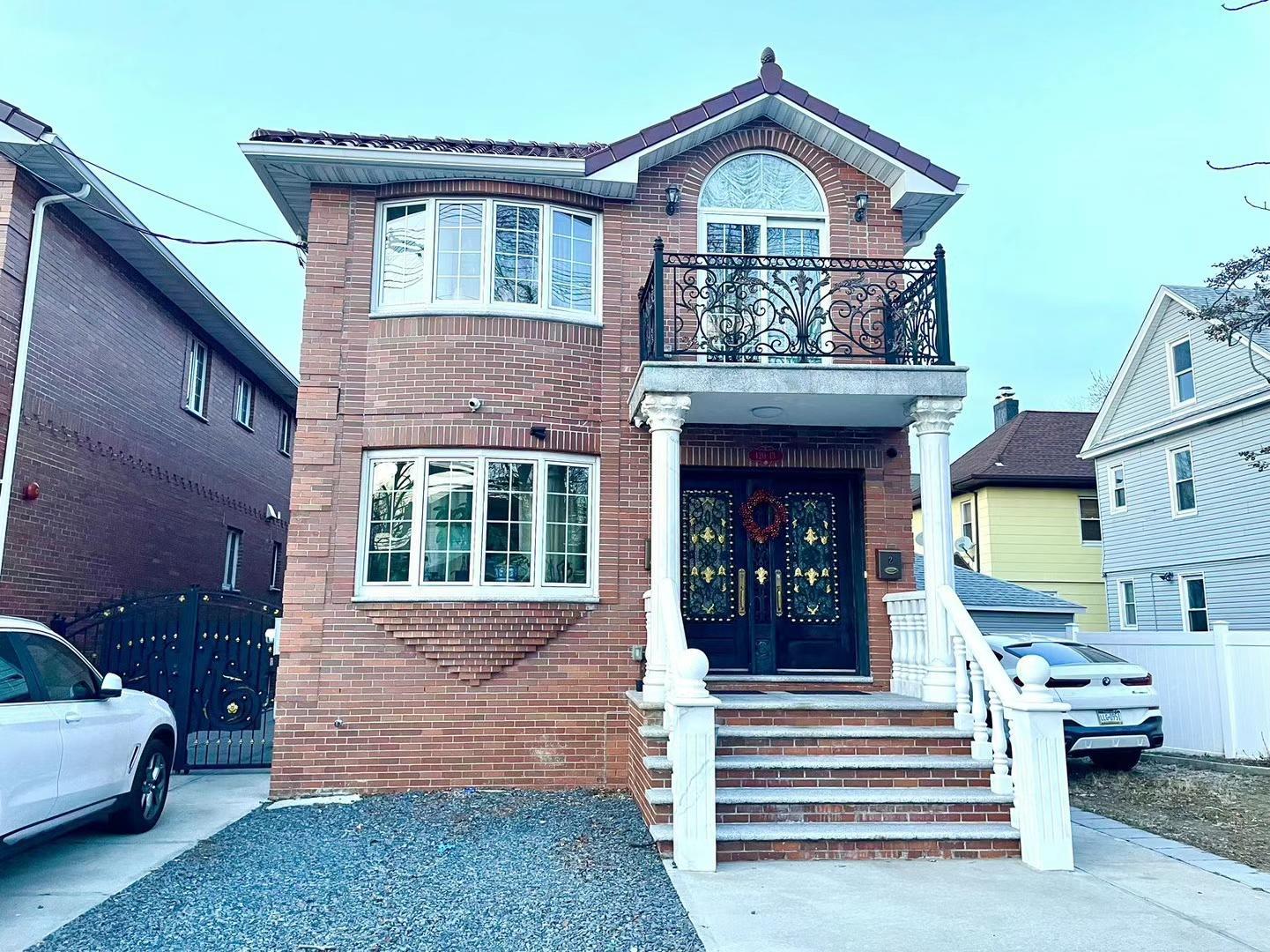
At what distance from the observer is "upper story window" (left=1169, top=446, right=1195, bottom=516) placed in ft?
60.2

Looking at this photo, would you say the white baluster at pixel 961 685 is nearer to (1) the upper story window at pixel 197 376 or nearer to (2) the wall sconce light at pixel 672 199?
(2) the wall sconce light at pixel 672 199

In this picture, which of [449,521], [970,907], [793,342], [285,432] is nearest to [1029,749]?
[970,907]

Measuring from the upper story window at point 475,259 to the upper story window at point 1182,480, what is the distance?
1531cm

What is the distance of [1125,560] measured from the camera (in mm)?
20266

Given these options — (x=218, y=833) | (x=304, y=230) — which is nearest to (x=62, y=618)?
(x=218, y=833)

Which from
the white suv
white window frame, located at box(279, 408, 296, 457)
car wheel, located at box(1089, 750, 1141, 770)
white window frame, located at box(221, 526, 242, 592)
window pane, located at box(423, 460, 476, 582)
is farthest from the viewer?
white window frame, located at box(279, 408, 296, 457)

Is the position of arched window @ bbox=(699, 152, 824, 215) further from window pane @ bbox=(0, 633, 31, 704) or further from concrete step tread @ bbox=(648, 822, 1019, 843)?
window pane @ bbox=(0, 633, 31, 704)

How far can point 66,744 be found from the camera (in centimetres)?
556

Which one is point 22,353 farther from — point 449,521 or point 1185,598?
point 1185,598

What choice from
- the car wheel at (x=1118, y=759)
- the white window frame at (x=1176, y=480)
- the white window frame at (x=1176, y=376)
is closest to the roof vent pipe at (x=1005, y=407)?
the white window frame at (x=1176, y=480)

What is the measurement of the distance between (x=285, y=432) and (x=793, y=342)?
14071mm

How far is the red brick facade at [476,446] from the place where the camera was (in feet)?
26.9

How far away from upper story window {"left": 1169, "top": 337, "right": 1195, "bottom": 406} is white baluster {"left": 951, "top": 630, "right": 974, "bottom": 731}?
14367 mm

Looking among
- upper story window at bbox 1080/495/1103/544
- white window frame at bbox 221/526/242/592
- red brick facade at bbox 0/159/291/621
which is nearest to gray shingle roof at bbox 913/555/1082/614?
upper story window at bbox 1080/495/1103/544
